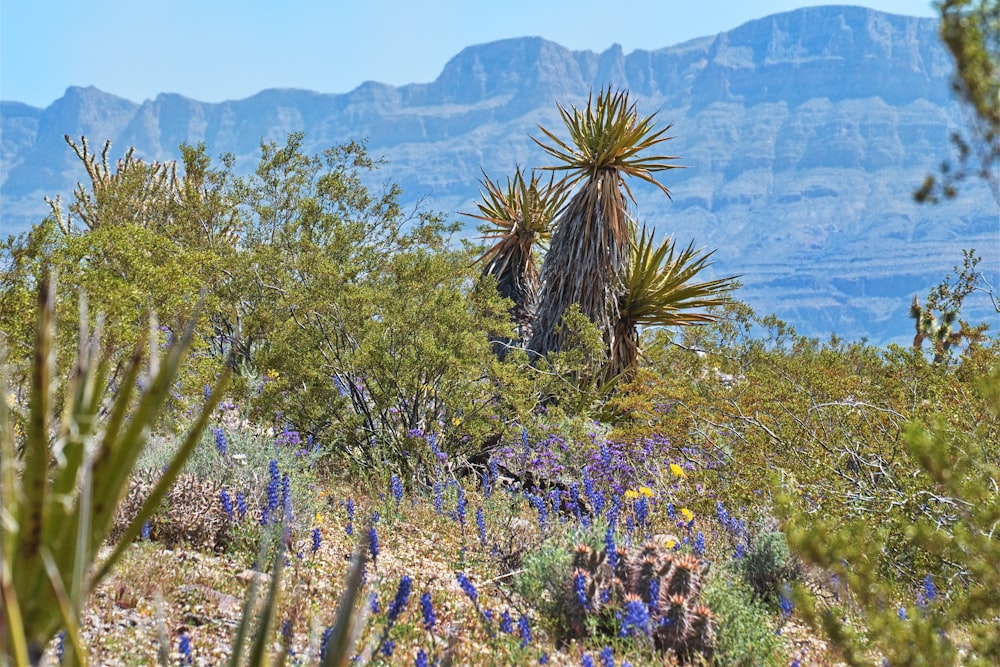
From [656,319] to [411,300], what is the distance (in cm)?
531

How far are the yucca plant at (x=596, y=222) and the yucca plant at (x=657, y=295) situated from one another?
0.23 meters

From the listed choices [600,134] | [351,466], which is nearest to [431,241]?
[600,134]

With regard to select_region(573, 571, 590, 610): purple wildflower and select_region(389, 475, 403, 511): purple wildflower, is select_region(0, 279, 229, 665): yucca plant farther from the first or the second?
select_region(389, 475, 403, 511): purple wildflower

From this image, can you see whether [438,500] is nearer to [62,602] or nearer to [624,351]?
[62,602]

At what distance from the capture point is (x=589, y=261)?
469 inches

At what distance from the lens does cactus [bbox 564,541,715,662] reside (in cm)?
387

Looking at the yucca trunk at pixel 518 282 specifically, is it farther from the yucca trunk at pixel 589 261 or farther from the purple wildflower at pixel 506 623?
the purple wildflower at pixel 506 623

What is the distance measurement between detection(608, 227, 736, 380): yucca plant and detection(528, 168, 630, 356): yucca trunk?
0.73 ft

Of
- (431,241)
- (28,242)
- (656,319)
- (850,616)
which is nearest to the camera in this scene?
(850,616)

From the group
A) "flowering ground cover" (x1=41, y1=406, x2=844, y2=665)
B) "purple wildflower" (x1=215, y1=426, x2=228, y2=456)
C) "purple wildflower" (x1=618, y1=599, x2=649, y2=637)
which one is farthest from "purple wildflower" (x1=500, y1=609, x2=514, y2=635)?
"purple wildflower" (x1=215, y1=426, x2=228, y2=456)

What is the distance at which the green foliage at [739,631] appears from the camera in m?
3.79

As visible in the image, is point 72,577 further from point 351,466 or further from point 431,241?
point 431,241

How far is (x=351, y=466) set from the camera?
7668 millimetres

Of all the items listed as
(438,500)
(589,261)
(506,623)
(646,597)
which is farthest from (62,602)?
(589,261)
